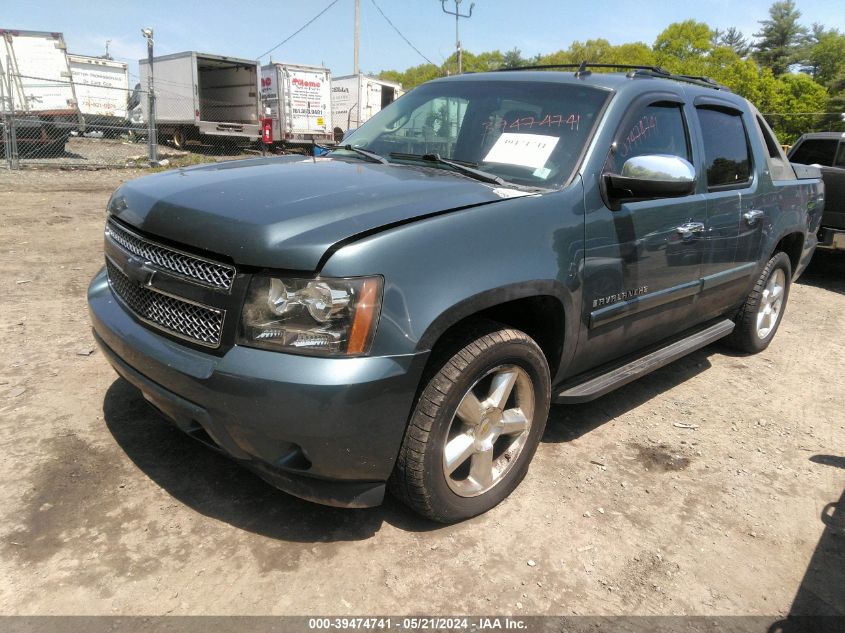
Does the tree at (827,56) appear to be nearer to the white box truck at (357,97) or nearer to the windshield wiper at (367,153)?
the white box truck at (357,97)

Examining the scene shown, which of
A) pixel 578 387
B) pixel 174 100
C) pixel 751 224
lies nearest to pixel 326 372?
pixel 578 387

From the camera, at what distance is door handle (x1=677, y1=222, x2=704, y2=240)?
3.28 meters

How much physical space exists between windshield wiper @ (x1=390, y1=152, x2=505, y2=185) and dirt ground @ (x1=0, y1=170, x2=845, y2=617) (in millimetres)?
1413

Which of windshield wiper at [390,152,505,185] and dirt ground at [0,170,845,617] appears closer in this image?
dirt ground at [0,170,845,617]

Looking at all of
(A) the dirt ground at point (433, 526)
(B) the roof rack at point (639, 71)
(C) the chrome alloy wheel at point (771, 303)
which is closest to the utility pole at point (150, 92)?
(A) the dirt ground at point (433, 526)

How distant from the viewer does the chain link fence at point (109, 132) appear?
47.1 ft

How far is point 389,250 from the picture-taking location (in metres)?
2.06

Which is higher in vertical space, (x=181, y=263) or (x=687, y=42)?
(x=687, y=42)

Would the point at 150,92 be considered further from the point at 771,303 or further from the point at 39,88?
the point at 771,303

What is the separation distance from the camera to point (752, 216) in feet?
13.0

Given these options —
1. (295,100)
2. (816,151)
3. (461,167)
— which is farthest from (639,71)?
(295,100)

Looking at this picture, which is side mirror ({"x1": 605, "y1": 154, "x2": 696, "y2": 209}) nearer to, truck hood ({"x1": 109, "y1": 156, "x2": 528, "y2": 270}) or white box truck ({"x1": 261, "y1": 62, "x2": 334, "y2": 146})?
truck hood ({"x1": 109, "y1": 156, "x2": 528, "y2": 270})

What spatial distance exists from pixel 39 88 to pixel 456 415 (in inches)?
689

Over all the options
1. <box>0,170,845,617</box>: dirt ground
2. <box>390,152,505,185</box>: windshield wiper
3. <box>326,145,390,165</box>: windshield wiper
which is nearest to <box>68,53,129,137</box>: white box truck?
<box>326,145,390,165</box>: windshield wiper
